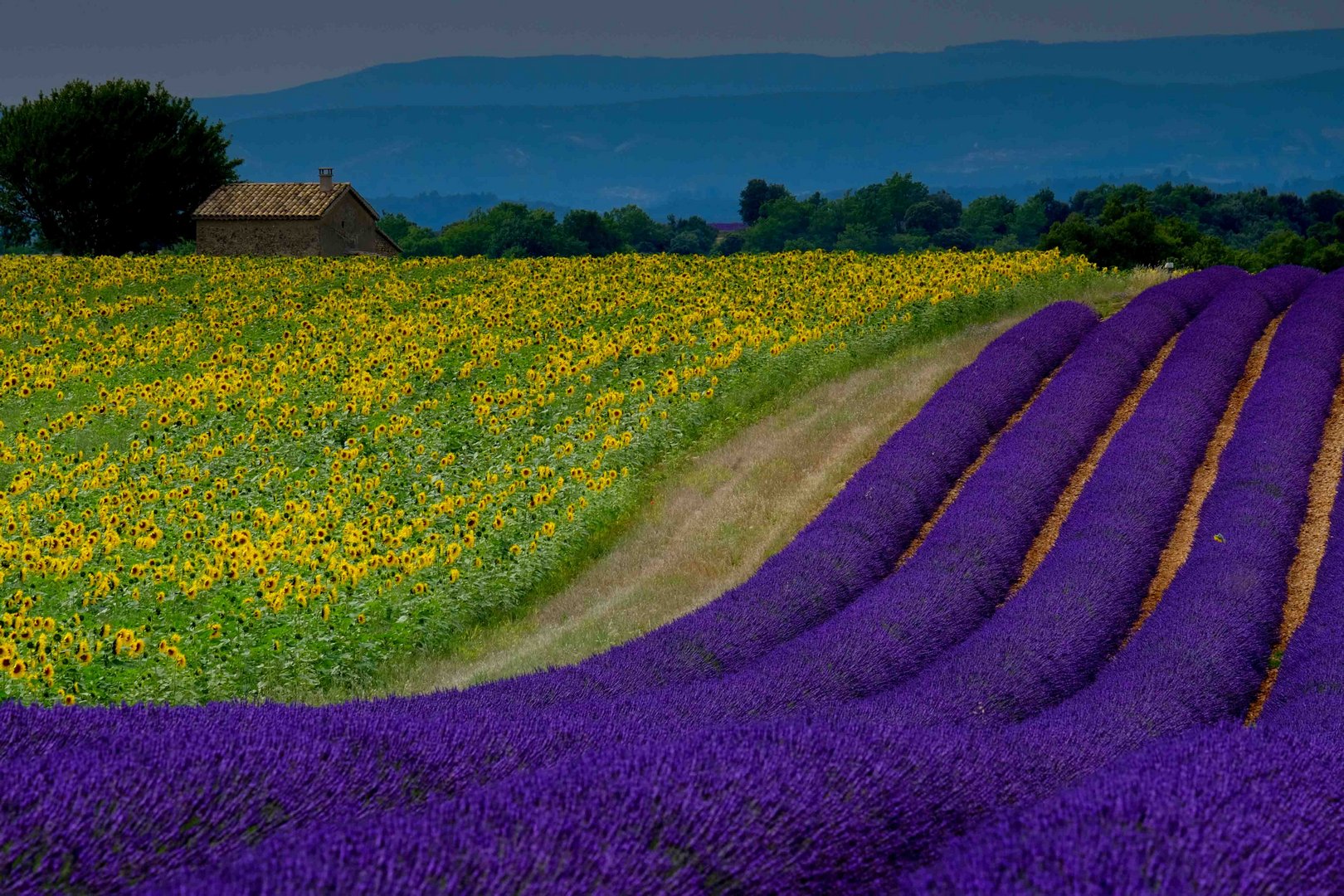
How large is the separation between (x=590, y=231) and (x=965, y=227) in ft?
137

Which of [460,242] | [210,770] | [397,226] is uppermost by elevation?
[397,226]

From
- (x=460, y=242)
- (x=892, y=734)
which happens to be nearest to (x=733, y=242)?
(x=460, y=242)

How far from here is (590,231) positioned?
263 feet

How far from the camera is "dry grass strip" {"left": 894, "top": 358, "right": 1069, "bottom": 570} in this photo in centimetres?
1270

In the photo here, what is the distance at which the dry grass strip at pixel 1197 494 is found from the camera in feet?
37.7

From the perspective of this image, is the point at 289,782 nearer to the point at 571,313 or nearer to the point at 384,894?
the point at 384,894

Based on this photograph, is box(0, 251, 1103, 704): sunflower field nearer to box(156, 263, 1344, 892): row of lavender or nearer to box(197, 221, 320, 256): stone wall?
box(156, 263, 1344, 892): row of lavender

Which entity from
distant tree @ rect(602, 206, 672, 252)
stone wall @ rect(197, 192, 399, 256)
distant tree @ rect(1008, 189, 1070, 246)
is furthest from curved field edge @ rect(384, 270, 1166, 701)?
distant tree @ rect(1008, 189, 1070, 246)

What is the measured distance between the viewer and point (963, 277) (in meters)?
24.2

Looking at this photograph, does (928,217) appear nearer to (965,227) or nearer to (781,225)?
(965,227)

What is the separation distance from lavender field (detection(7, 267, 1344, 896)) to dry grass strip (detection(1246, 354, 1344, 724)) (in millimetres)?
42

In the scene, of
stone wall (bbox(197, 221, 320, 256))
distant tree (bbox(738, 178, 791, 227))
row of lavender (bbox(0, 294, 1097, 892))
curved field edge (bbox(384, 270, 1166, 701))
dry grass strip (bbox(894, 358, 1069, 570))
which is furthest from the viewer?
distant tree (bbox(738, 178, 791, 227))

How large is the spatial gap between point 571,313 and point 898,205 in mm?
89308

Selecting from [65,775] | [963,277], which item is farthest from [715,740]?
[963,277]
